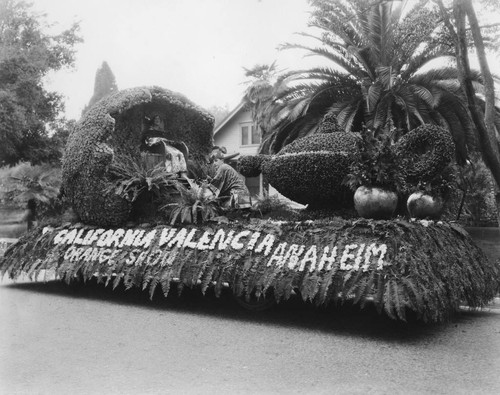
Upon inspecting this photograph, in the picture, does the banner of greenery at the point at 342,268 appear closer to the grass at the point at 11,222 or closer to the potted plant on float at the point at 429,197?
the potted plant on float at the point at 429,197

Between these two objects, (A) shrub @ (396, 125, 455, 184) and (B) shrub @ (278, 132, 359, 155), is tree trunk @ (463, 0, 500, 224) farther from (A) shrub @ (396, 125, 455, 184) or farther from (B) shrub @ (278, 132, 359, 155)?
(B) shrub @ (278, 132, 359, 155)

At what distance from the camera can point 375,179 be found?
21.2 feet

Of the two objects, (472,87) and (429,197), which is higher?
(472,87)

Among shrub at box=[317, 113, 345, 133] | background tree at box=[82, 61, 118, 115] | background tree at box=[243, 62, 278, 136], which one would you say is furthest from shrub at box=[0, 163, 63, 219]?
shrub at box=[317, 113, 345, 133]

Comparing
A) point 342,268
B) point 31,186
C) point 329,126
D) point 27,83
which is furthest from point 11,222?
point 342,268

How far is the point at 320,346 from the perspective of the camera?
528 centimetres

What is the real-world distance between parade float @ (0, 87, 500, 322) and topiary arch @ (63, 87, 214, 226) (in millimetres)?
23

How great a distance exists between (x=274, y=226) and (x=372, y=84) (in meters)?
9.64

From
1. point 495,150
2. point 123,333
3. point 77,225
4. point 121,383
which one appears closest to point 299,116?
point 495,150

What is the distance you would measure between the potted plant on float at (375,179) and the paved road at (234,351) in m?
1.41

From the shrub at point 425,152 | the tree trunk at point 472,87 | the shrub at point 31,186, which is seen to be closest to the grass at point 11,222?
the shrub at point 31,186

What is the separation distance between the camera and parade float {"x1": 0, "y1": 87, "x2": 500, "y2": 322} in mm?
5684

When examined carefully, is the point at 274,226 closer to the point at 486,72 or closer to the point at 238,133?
the point at 486,72

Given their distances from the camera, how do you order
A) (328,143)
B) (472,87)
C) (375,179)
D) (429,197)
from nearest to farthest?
(375,179)
(429,197)
(328,143)
(472,87)
